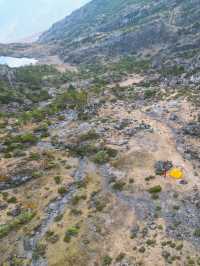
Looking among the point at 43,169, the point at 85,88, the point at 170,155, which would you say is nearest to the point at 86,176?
the point at 43,169

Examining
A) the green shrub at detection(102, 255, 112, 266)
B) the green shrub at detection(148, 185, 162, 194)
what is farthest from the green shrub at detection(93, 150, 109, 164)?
the green shrub at detection(102, 255, 112, 266)

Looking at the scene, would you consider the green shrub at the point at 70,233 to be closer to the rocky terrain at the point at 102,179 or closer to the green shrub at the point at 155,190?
the rocky terrain at the point at 102,179

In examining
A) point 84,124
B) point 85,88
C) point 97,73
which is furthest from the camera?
point 97,73

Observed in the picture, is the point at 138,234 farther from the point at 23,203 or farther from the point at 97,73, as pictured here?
the point at 97,73

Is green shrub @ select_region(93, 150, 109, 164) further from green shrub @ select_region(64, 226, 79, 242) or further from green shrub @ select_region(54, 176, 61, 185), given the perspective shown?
green shrub @ select_region(64, 226, 79, 242)

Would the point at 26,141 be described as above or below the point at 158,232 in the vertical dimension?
above

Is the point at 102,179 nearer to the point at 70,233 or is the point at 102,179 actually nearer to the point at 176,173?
the point at 176,173

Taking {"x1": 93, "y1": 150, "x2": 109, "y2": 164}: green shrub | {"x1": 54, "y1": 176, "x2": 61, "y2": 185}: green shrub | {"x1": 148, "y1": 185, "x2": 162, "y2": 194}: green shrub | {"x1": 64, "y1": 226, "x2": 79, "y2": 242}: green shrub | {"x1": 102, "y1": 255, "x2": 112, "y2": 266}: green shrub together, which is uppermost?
{"x1": 93, "y1": 150, "x2": 109, "y2": 164}: green shrub
